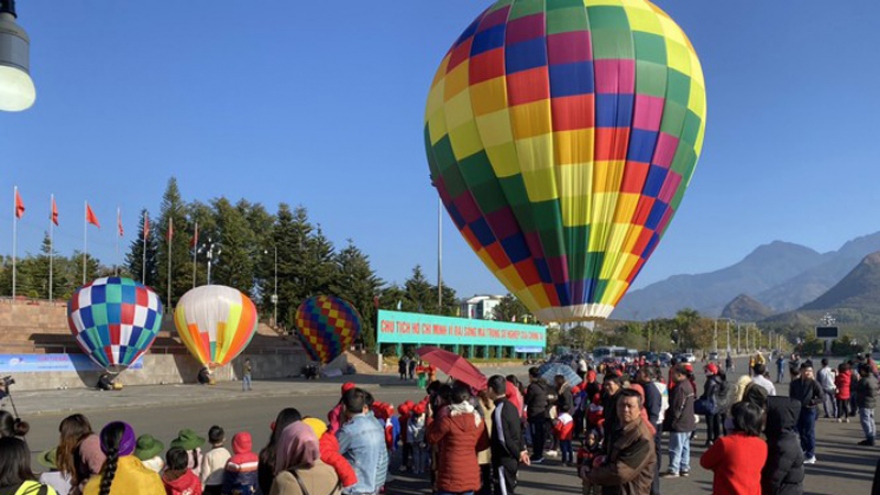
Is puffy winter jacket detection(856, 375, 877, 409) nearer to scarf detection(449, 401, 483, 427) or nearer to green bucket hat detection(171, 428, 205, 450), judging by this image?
scarf detection(449, 401, 483, 427)

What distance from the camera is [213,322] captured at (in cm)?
3011

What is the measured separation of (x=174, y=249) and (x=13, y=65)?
6985 centimetres

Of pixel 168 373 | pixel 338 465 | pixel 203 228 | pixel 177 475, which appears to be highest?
pixel 203 228

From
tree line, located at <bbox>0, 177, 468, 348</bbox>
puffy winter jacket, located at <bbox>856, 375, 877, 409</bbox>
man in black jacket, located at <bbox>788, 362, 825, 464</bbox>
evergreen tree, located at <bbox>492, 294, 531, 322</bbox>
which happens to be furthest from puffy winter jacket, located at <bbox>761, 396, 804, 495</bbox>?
evergreen tree, located at <bbox>492, 294, 531, 322</bbox>

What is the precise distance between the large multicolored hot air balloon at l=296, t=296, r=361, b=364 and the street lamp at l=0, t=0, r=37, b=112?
34260 mm

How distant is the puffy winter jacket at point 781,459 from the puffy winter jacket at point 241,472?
4.28 metres

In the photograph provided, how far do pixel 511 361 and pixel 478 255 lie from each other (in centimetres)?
4326

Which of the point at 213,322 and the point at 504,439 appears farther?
the point at 213,322

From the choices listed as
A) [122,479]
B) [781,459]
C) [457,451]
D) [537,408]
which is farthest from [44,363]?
[781,459]

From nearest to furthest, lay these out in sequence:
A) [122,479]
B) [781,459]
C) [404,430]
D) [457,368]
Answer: [122,479], [781,459], [457,368], [404,430]

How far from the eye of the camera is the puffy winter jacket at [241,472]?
6.46 metres

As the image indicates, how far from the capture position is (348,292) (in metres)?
56.5

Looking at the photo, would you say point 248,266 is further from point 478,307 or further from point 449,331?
point 478,307

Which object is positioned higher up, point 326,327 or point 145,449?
point 145,449
